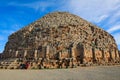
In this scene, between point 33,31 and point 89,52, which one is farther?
point 33,31

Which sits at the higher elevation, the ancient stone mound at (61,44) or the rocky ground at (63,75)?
the ancient stone mound at (61,44)

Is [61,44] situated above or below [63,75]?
above

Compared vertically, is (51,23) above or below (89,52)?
above

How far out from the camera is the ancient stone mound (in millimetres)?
43594

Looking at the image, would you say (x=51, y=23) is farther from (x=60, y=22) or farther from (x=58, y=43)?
(x=58, y=43)

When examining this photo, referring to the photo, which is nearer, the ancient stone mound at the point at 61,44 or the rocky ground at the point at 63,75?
the rocky ground at the point at 63,75

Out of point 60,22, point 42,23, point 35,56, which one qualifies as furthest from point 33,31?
point 35,56

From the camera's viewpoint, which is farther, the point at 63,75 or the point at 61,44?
the point at 61,44

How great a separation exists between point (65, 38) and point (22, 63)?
50.0 feet

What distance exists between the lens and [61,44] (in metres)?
47.9

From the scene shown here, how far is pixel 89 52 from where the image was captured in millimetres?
44656

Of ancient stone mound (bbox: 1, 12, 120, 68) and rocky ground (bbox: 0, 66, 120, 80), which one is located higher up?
ancient stone mound (bbox: 1, 12, 120, 68)

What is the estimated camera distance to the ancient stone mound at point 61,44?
143ft

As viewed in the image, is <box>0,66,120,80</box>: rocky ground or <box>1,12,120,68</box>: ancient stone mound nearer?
<box>0,66,120,80</box>: rocky ground
